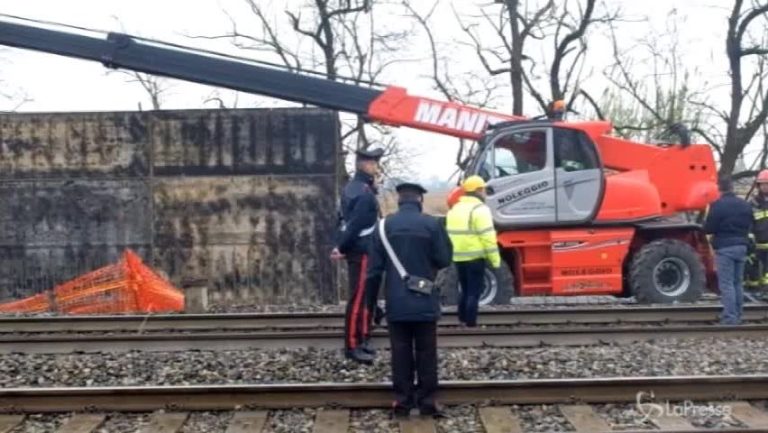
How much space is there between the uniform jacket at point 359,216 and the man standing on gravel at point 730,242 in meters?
4.60

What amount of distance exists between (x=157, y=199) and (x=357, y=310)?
10742 millimetres

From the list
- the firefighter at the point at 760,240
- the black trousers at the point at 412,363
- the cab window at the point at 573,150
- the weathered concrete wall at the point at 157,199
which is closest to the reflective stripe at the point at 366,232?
the black trousers at the point at 412,363

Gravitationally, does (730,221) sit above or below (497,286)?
above

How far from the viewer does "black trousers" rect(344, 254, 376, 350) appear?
986cm

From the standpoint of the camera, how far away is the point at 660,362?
9.87m

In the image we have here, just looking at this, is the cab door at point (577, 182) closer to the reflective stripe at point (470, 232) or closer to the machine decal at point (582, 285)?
the machine decal at point (582, 285)

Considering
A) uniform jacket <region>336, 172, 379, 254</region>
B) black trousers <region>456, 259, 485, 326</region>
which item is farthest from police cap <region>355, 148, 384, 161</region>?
black trousers <region>456, 259, 485, 326</region>

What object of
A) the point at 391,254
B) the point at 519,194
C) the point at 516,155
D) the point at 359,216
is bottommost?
the point at 391,254

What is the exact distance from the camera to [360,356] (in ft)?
32.4

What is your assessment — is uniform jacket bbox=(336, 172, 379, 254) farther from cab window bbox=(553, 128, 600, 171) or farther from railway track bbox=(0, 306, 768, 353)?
cab window bbox=(553, 128, 600, 171)

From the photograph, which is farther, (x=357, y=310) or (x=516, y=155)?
(x=516, y=155)

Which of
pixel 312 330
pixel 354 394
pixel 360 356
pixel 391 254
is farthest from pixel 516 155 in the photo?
pixel 354 394

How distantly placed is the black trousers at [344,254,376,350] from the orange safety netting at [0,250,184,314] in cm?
693

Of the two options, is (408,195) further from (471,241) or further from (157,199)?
(157,199)
